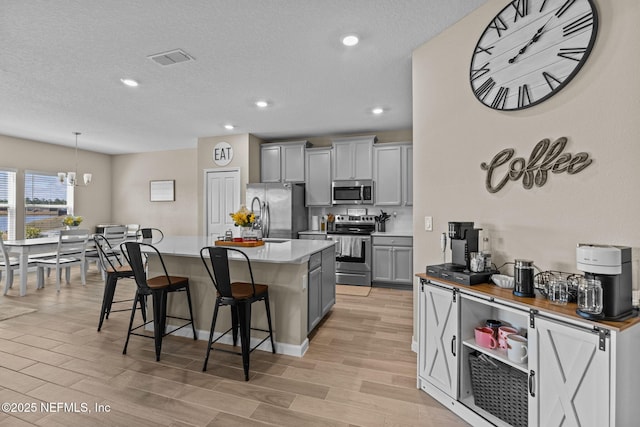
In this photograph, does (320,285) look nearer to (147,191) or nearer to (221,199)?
(221,199)

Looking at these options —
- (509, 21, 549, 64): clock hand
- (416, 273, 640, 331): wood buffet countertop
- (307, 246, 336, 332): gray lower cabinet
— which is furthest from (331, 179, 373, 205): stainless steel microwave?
(509, 21, 549, 64): clock hand

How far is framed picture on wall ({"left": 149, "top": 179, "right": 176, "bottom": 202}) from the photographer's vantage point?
23.9 ft

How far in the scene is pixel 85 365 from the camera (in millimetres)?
2496

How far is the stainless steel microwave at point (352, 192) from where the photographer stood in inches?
214

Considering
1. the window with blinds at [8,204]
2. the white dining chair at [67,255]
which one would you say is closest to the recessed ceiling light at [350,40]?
the white dining chair at [67,255]

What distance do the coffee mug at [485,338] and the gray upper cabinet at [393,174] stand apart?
3457mm

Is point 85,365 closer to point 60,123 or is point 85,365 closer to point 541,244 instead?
point 541,244

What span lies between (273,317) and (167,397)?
38.3 inches

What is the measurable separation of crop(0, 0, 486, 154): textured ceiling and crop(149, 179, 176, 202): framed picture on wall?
2246 mm

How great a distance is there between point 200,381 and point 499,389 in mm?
1999

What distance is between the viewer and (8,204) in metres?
5.86

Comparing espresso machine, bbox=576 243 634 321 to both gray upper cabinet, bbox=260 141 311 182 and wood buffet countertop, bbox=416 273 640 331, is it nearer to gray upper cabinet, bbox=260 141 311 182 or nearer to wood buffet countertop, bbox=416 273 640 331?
wood buffet countertop, bbox=416 273 640 331

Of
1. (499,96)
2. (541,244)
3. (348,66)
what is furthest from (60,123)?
(541,244)

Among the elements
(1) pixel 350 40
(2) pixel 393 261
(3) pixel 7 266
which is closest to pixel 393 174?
(2) pixel 393 261
